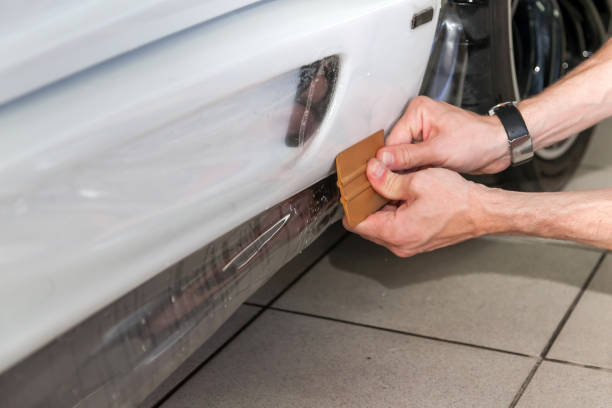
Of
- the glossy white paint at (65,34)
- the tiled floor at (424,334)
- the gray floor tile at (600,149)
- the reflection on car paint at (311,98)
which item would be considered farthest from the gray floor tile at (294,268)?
the glossy white paint at (65,34)

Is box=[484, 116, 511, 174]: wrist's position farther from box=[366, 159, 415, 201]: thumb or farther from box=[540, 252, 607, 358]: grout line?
box=[540, 252, 607, 358]: grout line

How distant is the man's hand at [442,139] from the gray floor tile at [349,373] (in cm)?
39

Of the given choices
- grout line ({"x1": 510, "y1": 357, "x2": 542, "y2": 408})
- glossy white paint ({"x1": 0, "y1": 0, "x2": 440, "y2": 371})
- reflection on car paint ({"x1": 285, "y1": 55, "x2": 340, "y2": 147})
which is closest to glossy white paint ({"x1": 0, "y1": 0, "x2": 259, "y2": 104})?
glossy white paint ({"x1": 0, "y1": 0, "x2": 440, "y2": 371})

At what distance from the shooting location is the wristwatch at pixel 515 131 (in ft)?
4.73

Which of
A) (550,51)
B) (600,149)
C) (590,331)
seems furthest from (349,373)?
(600,149)

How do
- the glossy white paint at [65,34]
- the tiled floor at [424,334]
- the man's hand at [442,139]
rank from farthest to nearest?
the tiled floor at [424,334]
the man's hand at [442,139]
the glossy white paint at [65,34]

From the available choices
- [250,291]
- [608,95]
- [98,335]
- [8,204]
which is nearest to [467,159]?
[608,95]

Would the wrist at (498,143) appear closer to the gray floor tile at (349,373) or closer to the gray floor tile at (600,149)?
the gray floor tile at (349,373)

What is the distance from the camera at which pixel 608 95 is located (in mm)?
1571

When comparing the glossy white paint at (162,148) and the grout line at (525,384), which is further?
the grout line at (525,384)

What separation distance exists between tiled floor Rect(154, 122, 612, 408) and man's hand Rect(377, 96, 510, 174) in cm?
38

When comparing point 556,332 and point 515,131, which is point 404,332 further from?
point 515,131

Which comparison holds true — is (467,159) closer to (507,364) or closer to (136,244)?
(507,364)

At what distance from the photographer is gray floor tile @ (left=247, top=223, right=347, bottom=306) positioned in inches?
71.5
